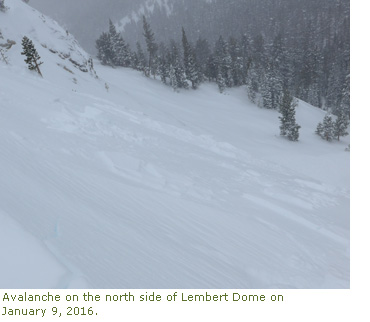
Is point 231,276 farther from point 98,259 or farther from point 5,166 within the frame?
point 5,166

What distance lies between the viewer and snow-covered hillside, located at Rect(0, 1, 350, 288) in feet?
16.9

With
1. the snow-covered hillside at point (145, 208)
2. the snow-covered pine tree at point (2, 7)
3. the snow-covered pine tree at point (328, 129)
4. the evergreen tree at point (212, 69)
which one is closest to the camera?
the snow-covered hillside at point (145, 208)

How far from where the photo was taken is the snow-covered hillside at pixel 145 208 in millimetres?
5145

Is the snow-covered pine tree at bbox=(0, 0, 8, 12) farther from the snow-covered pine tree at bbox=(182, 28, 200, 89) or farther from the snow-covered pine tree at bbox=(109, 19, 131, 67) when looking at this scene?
the snow-covered pine tree at bbox=(182, 28, 200, 89)

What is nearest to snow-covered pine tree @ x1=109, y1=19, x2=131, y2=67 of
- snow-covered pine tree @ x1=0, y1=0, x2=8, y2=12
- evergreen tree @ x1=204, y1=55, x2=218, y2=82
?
evergreen tree @ x1=204, y1=55, x2=218, y2=82

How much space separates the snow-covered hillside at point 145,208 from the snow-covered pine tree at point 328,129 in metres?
16.5

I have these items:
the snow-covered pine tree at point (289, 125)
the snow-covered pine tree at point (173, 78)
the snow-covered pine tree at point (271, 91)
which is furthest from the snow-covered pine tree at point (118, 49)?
the snow-covered pine tree at point (289, 125)

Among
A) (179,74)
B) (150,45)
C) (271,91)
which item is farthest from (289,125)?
(150,45)

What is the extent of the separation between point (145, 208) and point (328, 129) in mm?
31023

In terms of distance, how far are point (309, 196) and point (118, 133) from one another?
10445 mm

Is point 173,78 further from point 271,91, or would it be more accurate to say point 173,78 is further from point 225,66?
point 271,91

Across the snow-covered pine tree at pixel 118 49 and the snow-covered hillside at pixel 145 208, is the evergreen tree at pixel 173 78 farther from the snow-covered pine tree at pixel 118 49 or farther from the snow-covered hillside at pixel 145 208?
the snow-covered hillside at pixel 145 208

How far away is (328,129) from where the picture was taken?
30672 millimetres

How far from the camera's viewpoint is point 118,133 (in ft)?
42.2
